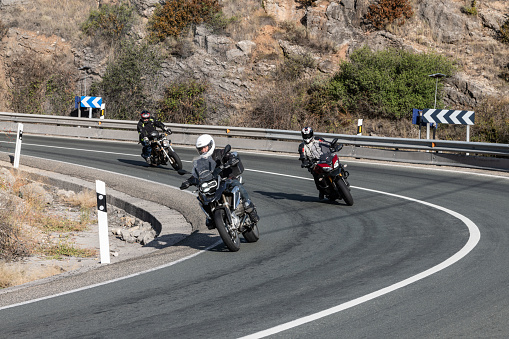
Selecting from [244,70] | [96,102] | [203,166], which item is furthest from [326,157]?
[244,70]

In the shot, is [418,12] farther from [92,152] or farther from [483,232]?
[483,232]

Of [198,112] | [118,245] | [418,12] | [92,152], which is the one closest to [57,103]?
[198,112]

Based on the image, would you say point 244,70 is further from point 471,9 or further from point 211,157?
point 211,157

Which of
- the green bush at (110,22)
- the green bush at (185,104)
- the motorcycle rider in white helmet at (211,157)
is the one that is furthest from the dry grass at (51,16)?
the motorcycle rider in white helmet at (211,157)

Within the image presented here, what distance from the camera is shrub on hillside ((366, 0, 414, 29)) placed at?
3644cm

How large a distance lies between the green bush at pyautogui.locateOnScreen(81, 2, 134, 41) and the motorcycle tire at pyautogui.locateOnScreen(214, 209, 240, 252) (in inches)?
1282

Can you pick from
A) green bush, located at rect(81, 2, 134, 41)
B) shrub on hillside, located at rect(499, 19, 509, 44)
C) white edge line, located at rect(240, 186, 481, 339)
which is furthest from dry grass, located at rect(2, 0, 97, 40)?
white edge line, located at rect(240, 186, 481, 339)

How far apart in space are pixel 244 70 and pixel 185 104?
4707 mm

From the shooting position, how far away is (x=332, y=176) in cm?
1271

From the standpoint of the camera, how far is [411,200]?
13391mm

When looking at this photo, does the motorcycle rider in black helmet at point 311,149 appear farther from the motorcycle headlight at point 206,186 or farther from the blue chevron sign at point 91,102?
the blue chevron sign at point 91,102

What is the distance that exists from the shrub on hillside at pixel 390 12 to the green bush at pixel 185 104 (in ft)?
37.9

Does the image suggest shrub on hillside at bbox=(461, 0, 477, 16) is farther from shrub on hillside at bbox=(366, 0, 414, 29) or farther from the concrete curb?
the concrete curb

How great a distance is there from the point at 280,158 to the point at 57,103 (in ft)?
63.5
